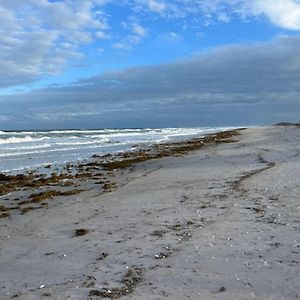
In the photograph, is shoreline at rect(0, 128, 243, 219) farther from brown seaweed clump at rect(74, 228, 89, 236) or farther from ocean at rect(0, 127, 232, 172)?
ocean at rect(0, 127, 232, 172)

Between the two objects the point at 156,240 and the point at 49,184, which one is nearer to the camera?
the point at 156,240

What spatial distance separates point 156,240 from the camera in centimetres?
694

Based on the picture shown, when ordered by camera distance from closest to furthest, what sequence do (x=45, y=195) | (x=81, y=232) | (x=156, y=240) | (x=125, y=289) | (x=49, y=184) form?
(x=125, y=289) → (x=156, y=240) → (x=81, y=232) → (x=45, y=195) → (x=49, y=184)

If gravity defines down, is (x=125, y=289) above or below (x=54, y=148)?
below

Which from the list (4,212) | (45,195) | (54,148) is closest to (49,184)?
(45,195)

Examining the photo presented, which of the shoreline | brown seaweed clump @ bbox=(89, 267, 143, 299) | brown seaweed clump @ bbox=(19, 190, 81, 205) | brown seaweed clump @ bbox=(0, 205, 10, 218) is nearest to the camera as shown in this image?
brown seaweed clump @ bbox=(89, 267, 143, 299)

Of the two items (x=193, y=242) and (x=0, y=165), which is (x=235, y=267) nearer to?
(x=193, y=242)

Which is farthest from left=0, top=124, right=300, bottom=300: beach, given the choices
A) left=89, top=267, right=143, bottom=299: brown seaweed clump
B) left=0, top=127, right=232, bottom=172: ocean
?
left=0, top=127, right=232, bottom=172: ocean

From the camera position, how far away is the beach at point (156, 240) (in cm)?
516

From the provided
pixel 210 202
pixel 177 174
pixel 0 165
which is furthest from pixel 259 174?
pixel 0 165

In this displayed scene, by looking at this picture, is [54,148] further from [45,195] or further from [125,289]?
[125,289]

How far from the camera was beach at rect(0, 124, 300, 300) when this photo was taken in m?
5.16

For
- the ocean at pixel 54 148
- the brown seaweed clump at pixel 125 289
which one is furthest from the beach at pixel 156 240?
the ocean at pixel 54 148

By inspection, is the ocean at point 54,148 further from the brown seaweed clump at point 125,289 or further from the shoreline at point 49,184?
the brown seaweed clump at point 125,289
